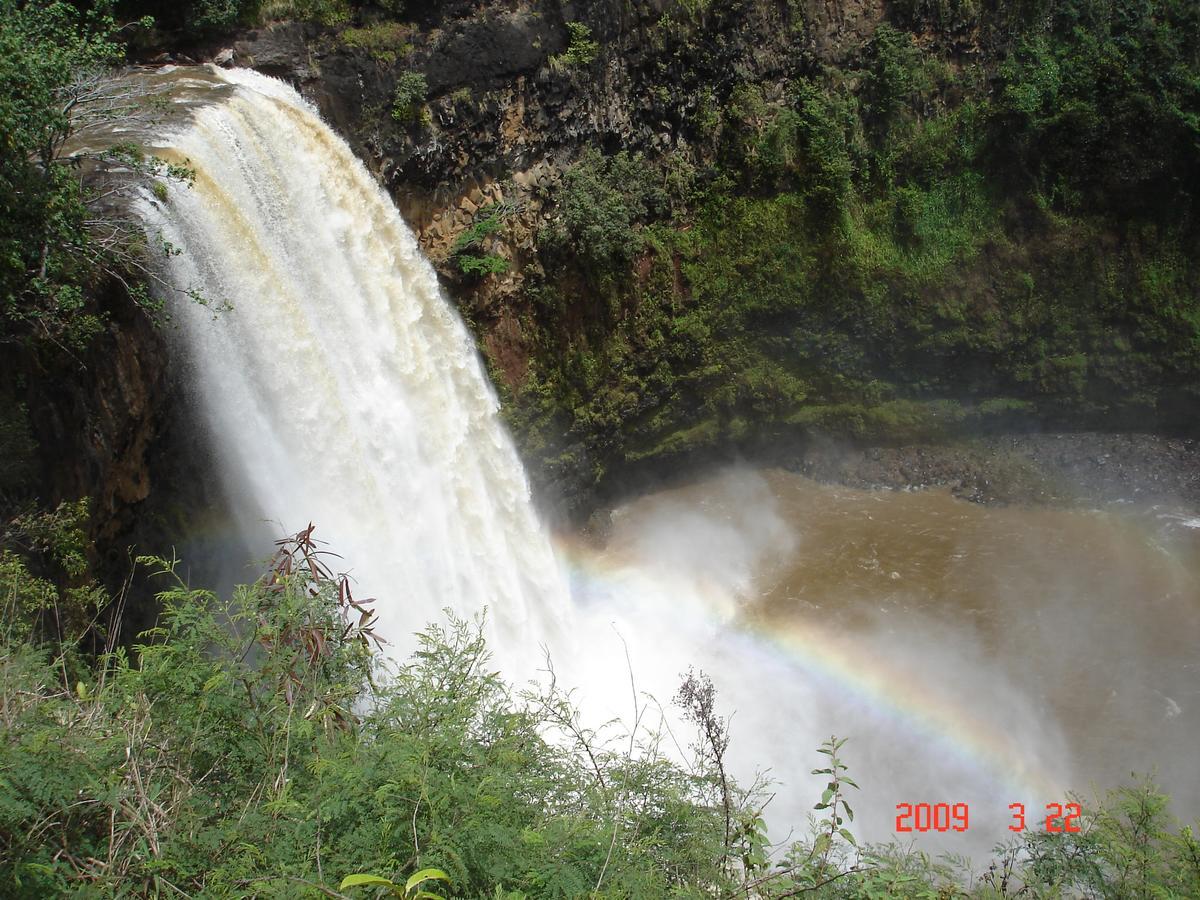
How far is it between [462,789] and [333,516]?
→ 635 centimetres

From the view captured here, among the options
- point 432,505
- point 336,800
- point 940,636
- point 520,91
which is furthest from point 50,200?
point 940,636

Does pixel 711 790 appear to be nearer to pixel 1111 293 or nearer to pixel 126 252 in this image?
pixel 126 252

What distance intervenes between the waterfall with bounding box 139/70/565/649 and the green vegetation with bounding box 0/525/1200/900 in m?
4.03

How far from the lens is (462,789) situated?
3.78m

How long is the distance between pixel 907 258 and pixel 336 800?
47.8ft

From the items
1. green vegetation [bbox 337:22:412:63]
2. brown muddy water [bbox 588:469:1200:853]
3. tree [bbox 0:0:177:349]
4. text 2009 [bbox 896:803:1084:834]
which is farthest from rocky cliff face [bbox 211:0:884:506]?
text 2009 [bbox 896:803:1084:834]

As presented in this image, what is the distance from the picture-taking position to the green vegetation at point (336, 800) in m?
3.48

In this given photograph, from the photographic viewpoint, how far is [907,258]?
1543 centimetres

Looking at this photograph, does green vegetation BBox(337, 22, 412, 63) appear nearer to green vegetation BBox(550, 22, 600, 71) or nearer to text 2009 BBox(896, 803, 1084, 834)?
green vegetation BBox(550, 22, 600, 71)

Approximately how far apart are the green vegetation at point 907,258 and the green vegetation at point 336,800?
9.24 metres

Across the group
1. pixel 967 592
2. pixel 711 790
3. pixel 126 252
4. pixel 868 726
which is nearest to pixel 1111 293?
pixel 967 592

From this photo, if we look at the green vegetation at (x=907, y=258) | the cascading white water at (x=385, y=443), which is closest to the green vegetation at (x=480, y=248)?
the cascading white water at (x=385, y=443)

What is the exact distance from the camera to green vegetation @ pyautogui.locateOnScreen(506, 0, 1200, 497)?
46.9ft

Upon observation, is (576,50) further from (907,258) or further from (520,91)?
(907,258)
